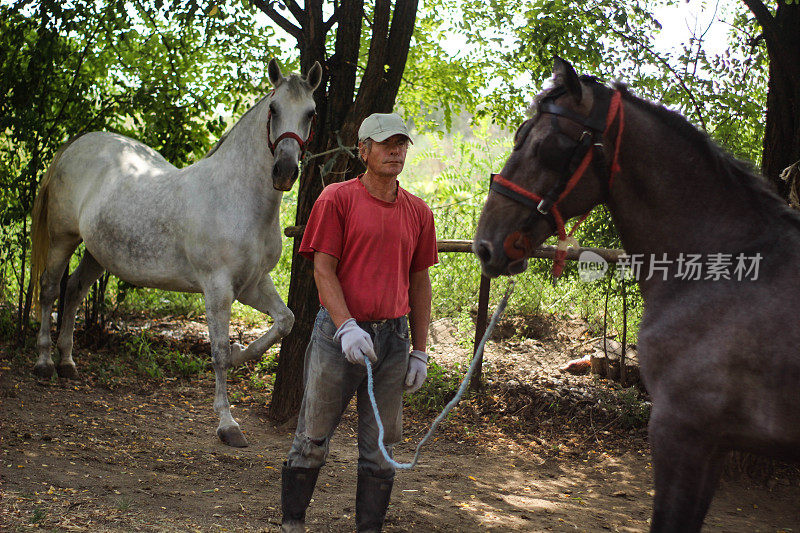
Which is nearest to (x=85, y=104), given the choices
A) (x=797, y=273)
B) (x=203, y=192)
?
(x=203, y=192)

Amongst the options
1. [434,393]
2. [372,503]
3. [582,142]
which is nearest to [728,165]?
[582,142]

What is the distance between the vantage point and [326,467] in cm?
450

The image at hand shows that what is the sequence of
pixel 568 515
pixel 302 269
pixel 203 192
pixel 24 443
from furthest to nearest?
pixel 302 269, pixel 203 192, pixel 24 443, pixel 568 515

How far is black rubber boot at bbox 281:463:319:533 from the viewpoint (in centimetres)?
287

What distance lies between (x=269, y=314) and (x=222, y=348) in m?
0.37

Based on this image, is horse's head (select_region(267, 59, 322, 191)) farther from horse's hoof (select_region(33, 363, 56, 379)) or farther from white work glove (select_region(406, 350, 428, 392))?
horse's hoof (select_region(33, 363, 56, 379))

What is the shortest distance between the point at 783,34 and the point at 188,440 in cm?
473

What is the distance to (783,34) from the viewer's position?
434 cm

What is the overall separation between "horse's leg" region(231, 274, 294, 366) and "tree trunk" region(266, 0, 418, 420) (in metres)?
0.51

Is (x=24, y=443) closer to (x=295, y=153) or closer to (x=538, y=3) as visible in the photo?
(x=295, y=153)

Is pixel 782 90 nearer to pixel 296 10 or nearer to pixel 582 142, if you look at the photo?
pixel 582 142

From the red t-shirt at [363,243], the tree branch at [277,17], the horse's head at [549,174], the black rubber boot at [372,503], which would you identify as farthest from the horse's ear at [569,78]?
the tree branch at [277,17]

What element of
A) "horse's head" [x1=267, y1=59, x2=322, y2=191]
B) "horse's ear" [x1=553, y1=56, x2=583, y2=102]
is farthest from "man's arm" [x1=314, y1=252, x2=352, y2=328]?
"horse's head" [x1=267, y1=59, x2=322, y2=191]

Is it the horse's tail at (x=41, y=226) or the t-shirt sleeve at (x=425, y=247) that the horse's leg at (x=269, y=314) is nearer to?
the t-shirt sleeve at (x=425, y=247)
